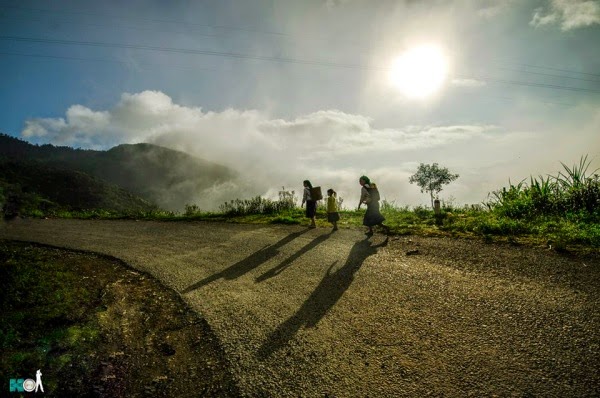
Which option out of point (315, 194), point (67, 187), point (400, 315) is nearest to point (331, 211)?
point (315, 194)

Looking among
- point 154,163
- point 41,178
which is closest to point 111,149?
point 154,163

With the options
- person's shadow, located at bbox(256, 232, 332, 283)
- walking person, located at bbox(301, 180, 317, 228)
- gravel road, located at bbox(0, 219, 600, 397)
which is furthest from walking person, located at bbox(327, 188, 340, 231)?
gravel road, located at bbox(0, 219, 600, 397)

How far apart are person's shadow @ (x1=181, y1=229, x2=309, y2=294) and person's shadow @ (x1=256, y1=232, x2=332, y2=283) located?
56cm

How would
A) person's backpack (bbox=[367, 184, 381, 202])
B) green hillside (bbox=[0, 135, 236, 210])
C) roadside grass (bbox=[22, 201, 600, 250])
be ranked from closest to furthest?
roadside grass (bbox=[22, 201, 600, 250]), person's backpack (bbox=[367, 184, 381, 202]), green hillside (bbox=[0, 135, 236, 210])

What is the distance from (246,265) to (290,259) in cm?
112

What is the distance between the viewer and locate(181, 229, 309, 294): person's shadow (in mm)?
6719

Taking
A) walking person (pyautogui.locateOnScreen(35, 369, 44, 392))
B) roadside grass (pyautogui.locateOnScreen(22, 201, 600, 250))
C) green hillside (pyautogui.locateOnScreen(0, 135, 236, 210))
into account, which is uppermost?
green hillside (pyautogui.locateOnScreen(0, 135, 236, 210))

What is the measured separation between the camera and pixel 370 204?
33.9 feet

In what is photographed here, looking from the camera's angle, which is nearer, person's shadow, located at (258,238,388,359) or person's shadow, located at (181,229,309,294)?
person's shadow, located at (258,238,388,359)

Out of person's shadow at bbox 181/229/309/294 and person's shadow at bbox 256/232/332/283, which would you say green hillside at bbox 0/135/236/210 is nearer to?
person's shadow at bbox 181/229/309/294

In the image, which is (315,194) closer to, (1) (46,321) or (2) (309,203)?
(2) (309,203)

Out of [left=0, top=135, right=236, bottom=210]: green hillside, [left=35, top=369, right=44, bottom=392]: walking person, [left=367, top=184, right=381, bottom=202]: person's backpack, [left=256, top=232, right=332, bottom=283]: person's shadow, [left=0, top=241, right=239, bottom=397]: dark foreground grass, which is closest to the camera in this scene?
[left=35, top=369, right=44, bottom=392]: walking person

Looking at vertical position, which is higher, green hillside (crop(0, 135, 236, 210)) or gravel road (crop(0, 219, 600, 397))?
green hillside (crop(0, 135, 236, 210))

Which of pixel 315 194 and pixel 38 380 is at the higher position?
pixel 315 194
